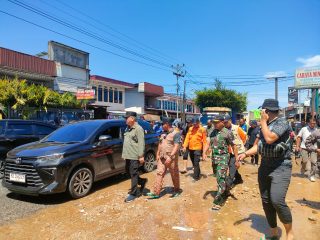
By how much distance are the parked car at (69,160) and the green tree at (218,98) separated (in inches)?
1678

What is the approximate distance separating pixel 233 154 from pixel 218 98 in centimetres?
4384

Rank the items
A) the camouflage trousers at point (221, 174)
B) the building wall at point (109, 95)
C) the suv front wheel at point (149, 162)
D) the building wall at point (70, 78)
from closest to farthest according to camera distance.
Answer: the camouflage trousers at point (221, 174) < the suv front wheel at point (149, 162) < the building wall at point (70, 78) < the building wall at point (109, 95)

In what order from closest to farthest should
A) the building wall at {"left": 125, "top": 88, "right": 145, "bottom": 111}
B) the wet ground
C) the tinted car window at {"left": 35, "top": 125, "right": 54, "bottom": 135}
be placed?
the wet ground, the tinted car window at {"left": 35, "top": 125, "right": 54, "bottom": 135}, the building wall at {"left": 125, "top": 88, "right": 145, "bottom": 111}

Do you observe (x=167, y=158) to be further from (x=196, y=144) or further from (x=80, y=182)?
(x=196, y=144)

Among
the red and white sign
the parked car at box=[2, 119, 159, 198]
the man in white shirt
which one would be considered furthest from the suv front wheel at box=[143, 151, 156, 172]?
the red and white sign

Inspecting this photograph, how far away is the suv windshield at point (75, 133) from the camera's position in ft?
23.5

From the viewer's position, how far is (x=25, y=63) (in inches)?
945

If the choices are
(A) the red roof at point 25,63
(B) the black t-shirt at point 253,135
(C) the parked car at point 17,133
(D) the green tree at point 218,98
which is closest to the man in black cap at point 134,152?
(C) the parked car at point 17,133

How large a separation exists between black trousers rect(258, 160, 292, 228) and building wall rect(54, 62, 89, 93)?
24.9 meters

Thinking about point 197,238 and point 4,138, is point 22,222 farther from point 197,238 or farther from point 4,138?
point 4,138

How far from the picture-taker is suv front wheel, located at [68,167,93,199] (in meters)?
6.44

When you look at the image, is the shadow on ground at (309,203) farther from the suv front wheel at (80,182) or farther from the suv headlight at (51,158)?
Answer: the suv headlight at (51,158)

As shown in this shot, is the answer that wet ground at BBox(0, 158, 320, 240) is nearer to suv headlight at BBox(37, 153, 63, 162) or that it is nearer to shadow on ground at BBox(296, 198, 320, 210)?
shadow on ground at BBox(296, 198, 320, 210)

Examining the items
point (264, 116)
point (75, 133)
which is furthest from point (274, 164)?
point (75, 133)
